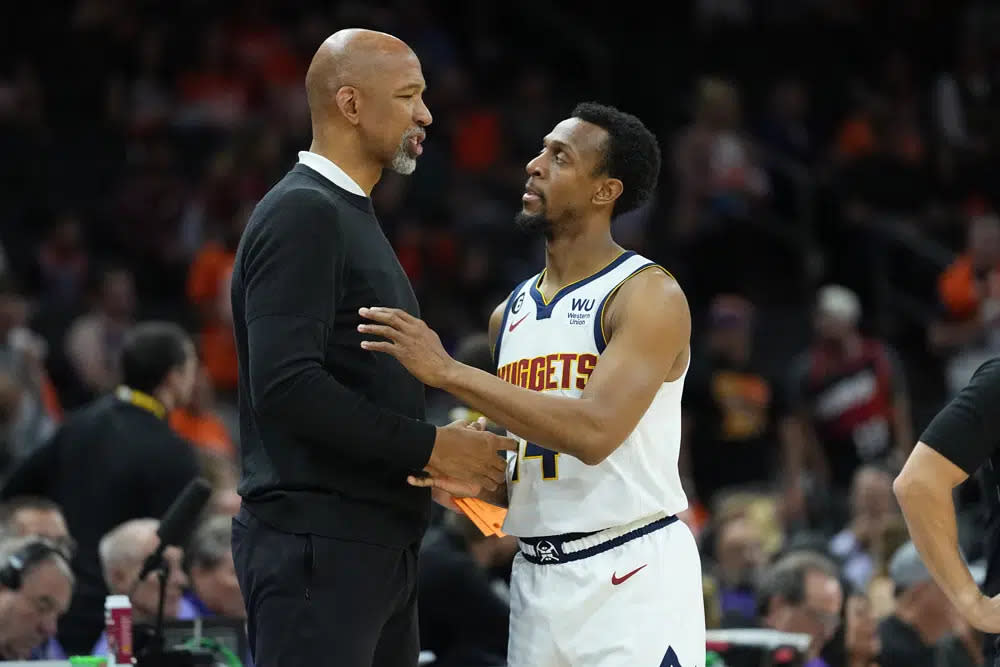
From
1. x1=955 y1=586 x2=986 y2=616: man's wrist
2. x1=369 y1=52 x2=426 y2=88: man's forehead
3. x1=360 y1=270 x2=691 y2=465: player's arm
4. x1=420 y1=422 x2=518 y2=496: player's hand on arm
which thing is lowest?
x1=955 y1=586 x2=986 y2=616: man's wrist

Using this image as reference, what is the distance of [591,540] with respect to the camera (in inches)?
164

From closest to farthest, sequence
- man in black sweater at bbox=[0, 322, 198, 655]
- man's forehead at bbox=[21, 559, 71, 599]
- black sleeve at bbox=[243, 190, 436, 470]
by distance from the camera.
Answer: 1. black sleeve at bbox=[243, 190, 436, 470]
2. man's forehead at bbox=[21, 559, 71, 599]
3. man in black sweater at bbox=[0, 322, 198, 655]

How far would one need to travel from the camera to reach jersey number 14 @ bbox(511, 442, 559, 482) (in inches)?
167

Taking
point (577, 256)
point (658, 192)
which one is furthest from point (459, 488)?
point (658, 192)

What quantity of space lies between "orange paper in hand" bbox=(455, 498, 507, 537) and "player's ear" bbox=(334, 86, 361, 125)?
110 centimetres

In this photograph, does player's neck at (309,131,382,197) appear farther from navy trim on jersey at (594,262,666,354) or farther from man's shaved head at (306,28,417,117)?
navy trim on jersey at (594,262,666,354)

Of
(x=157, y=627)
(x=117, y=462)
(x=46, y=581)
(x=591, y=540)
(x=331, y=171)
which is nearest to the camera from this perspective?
(x=331, y=171)

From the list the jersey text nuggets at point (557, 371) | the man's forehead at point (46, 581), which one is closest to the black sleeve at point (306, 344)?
the jersey text nuggets at point (557, 371)

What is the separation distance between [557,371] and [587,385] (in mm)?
156

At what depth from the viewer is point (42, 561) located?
221 inches

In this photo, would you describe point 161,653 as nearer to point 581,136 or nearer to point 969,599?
point 581,136

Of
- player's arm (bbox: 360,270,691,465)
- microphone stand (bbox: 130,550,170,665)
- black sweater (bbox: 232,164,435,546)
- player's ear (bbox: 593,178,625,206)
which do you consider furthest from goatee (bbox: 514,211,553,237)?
microphone stand (bbox: 130,550,170,665)

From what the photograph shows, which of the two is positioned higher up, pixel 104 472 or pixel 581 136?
pixel 581 136

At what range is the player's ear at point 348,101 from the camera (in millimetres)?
4062
